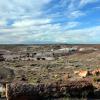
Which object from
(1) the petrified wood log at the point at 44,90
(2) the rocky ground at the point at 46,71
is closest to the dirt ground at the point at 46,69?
(2) the rocky ground at the point at 46,71

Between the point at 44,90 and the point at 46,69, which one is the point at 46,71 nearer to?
the point at 46,69

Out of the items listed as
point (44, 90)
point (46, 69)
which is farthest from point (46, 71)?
point (44, 90)

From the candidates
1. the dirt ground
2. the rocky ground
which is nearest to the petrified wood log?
the rocky ground

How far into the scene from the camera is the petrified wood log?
50.5 feet

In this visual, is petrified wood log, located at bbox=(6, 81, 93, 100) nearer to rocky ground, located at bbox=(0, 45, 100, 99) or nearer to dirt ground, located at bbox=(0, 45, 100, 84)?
rocky ground, located at bbox=(0, 45, 100, 99)

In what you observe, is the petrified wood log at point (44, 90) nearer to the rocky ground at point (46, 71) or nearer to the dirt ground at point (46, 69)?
the rocky ground at point (46, 71)

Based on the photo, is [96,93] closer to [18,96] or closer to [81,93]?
[81,93]

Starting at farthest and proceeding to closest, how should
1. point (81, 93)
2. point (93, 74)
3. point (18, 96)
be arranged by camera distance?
point (93, 74), point (81, 93), point (18, 96)

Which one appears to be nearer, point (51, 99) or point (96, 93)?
point (51, 99)

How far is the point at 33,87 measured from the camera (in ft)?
51.1

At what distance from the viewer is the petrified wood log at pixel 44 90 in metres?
15.4

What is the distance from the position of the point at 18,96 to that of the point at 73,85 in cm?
287

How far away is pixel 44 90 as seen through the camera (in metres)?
15.7

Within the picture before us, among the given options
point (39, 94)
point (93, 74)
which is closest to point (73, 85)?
point (39, 94)
